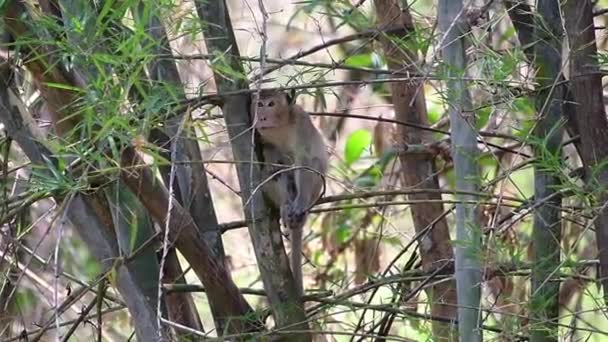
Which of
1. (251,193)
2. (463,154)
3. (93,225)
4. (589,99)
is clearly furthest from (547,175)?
(93,225)

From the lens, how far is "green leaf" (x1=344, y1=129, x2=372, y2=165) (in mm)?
3900

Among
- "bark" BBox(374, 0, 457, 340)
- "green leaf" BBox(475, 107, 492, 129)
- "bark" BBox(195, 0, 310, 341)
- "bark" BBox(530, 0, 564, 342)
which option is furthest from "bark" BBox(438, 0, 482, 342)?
"bark" BBox(374, 0, 457, 340)

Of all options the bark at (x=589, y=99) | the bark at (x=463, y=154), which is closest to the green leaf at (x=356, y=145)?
the bark at (x=589, y=99)

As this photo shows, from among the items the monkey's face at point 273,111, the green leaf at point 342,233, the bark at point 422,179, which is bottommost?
the green leaf at point 342,233

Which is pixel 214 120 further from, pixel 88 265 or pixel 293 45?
pixel 293 45

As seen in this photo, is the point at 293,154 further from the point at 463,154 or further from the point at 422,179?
the point at 463,154

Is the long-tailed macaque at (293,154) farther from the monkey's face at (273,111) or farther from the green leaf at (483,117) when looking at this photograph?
the green leaf at (483,117)

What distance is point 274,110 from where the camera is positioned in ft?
11.3

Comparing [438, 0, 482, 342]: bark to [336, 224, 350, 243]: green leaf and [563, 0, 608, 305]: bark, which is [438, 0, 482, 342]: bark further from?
[336, 224, 350, 243]: green leaf

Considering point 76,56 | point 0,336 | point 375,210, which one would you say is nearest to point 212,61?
point 76,56

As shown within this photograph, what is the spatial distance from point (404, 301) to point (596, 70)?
2.55ft

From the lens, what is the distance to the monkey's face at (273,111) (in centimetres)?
329

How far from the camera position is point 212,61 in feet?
6.63

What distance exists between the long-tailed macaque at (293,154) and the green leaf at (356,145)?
0.21m
